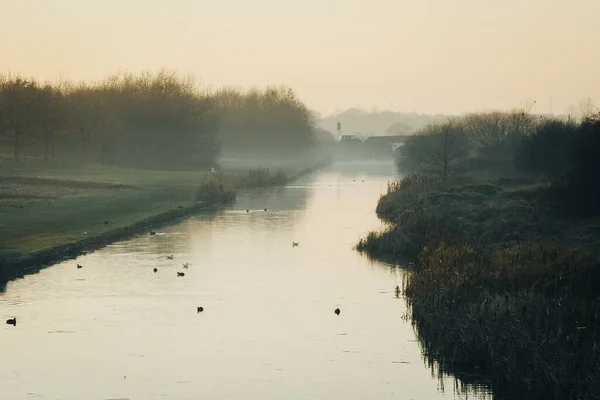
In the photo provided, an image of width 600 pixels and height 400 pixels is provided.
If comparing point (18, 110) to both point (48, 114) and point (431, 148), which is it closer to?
point (48, 114)

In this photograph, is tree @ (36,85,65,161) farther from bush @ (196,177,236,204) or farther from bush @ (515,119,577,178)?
bush @ (515,119,577,178)

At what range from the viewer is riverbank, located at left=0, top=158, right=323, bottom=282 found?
49562mm

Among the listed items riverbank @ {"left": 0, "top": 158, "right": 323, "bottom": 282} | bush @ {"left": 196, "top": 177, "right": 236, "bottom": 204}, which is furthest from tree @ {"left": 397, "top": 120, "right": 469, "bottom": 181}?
bush @ {"left": 196, "top": 177, "right": 236, "bottom": 204}

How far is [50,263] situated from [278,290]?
13314 mm

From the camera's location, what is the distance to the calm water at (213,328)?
26.0 metres

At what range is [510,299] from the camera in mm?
28828

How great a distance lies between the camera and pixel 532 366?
78.7 ft

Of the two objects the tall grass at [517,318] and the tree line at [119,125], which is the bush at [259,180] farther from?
the tall grass at [517,318]

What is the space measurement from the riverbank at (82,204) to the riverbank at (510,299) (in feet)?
61.2

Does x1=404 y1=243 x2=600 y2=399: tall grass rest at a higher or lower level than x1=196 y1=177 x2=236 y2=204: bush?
lower

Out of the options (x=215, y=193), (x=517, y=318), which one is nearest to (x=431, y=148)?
(x=215, y=193)

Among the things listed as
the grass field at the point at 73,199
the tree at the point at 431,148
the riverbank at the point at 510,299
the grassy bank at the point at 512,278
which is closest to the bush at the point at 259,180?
the grass field at the point at 73,199

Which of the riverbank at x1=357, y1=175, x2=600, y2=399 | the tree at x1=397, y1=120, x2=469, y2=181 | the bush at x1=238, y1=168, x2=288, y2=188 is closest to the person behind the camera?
the riverbank at x1=357, y1=175, x2=600, y2=399

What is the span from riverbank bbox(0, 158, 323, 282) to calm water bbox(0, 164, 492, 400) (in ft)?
5.95
